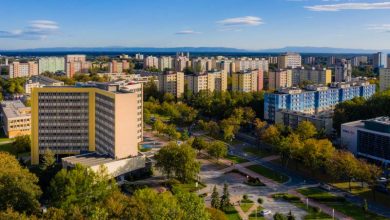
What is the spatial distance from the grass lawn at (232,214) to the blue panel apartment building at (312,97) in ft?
68.2

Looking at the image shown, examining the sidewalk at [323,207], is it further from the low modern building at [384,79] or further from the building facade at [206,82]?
the low modern building at [384,79]

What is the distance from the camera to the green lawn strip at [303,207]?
19906 millimetres

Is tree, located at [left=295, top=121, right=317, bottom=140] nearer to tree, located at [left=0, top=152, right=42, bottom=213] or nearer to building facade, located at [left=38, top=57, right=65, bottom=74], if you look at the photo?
tree, located at [left=0, top=152, right=42, bottom=213]

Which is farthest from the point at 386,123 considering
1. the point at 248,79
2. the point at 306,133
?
the point at 248,79

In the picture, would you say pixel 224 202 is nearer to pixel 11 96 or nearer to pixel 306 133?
pixel 306 133

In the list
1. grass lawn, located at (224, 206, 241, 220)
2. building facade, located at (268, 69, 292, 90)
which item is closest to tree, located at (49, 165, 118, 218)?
grass lawn, located at (224, 206, 241, 220)

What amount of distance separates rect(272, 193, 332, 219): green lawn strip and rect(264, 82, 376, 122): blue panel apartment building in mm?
18384

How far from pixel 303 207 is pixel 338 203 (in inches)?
80.4

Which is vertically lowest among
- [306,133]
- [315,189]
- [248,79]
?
[315,189]

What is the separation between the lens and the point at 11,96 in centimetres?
5669

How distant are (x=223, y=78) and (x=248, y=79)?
3.74 meters

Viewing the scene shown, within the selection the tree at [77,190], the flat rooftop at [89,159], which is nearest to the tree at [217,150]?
the flat rooftop at [89,159]

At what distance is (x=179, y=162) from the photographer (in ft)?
79.9

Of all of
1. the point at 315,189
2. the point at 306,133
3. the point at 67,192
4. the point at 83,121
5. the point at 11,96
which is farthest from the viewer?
the point at 11,96
